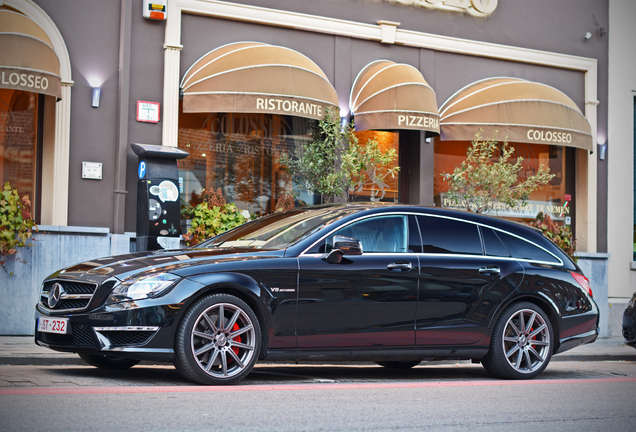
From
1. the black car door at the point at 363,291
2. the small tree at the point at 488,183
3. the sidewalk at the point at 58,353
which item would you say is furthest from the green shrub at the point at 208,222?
the black car door at the point at 363,291

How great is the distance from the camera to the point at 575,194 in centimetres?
1628

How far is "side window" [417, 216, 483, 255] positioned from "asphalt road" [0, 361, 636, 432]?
1.22 m

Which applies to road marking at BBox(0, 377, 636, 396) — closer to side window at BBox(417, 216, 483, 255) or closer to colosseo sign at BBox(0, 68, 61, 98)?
side window at BBox(417, 216, 483, 255)

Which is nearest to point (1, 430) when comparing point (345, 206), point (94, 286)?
point (94, 286)

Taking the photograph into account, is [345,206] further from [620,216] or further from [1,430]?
[620,216]

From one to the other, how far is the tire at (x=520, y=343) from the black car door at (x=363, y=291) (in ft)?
3.27

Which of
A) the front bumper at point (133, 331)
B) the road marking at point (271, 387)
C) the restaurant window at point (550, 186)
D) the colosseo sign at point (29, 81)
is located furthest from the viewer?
the restaurant window at point (550, 186)

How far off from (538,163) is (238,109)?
23.9ft

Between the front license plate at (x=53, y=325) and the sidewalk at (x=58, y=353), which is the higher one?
the front license plate at (x=53, y=325)

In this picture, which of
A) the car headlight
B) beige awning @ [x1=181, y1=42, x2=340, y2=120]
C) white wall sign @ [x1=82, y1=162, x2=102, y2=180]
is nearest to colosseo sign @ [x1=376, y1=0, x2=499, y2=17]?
beige awning @ [x1=181, y1=42, x2=340, y2=120]

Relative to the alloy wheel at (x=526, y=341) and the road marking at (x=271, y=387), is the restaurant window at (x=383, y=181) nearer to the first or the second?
the alloy wheel at (x=526, y=341)

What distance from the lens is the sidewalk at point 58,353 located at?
7.41m

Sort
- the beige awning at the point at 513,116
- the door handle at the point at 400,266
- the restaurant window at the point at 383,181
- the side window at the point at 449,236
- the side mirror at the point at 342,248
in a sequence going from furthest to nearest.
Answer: the restaurant window at the point at 383,181, the beige awning at the point at 513,116, the side window at the point at 449,236, the door handle at the point at 400,266, the side mirror at the point at 342,248

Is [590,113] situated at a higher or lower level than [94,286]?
higher
